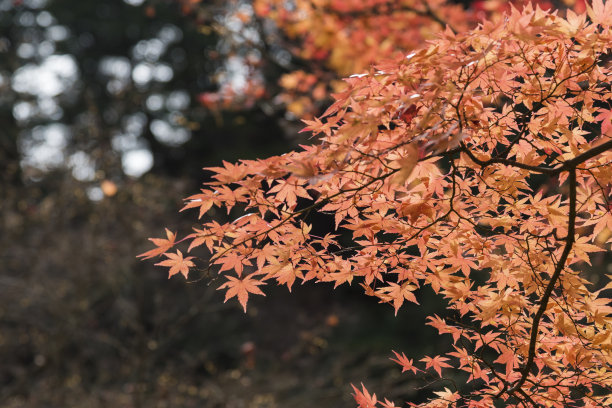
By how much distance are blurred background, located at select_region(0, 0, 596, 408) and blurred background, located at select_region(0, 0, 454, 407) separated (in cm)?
3

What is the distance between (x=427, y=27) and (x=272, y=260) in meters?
5.61

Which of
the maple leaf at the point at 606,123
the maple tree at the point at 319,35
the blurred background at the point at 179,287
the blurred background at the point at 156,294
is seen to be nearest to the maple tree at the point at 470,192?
the maple leaf at the point at 606,123

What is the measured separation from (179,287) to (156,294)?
3.17 metres

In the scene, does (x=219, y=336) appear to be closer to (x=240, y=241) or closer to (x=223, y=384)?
(x=223, y=384)

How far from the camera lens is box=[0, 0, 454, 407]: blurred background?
5164 millimetres

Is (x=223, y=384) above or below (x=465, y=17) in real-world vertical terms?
below

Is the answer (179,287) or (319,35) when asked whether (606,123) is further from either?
(179,287)

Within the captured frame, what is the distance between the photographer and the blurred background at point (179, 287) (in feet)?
17.0

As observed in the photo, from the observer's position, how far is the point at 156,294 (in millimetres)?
5340

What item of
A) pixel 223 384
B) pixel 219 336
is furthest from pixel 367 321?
pixel 223 384

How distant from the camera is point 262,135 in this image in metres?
10.4

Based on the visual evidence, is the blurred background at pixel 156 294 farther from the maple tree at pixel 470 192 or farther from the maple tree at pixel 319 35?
the maple tree at pixel 470 192

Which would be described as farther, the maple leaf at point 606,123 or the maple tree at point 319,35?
the maple tree at point 319,35

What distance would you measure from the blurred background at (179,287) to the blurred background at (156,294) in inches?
1.2
